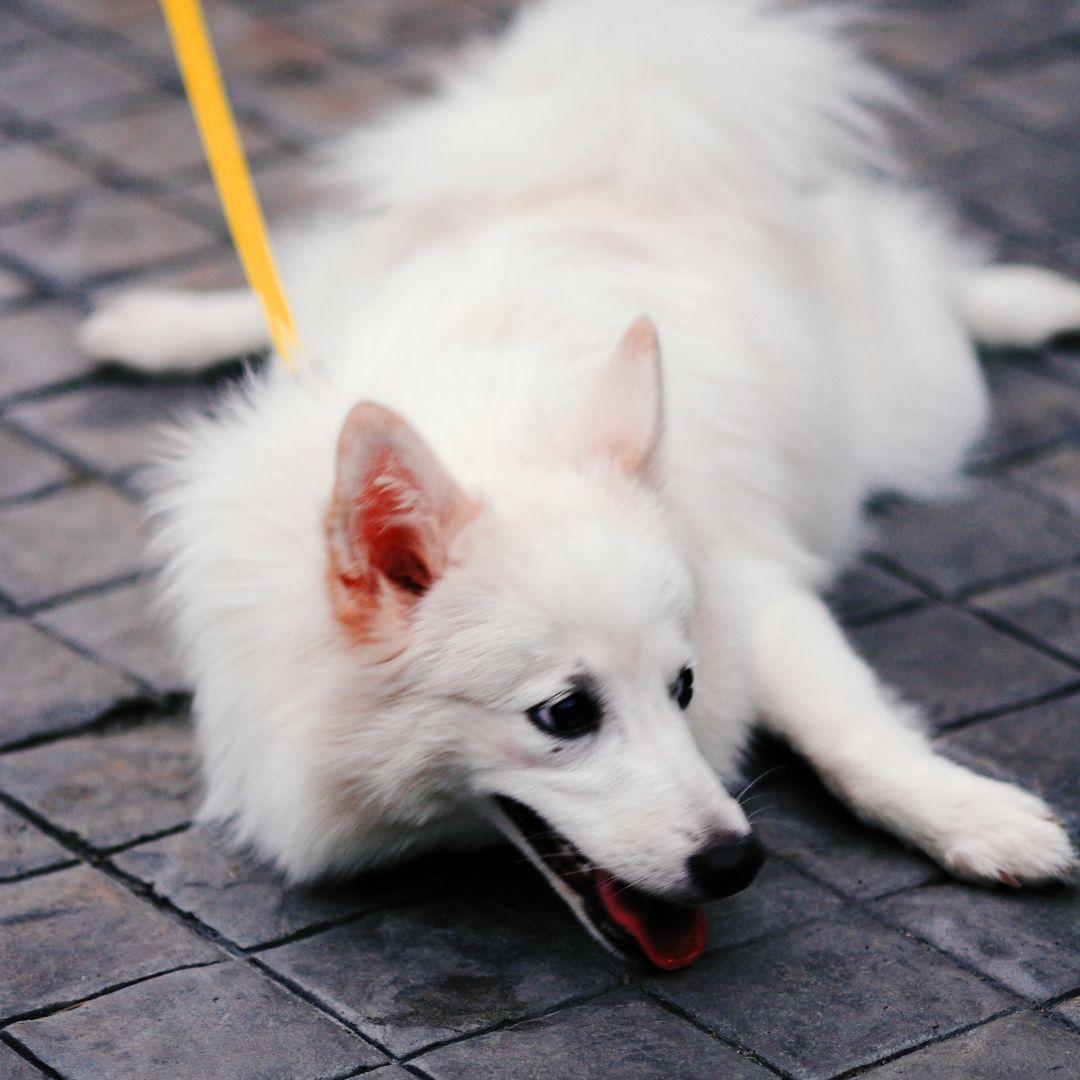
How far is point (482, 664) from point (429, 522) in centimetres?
22

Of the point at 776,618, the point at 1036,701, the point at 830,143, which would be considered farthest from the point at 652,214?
the point at 1036,701

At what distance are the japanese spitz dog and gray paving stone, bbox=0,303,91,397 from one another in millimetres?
135

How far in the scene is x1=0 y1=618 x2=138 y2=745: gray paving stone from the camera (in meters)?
3.13

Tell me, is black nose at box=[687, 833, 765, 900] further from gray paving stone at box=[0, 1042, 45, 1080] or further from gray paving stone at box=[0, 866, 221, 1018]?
gray paving stone at box=[0, 1042, 45, 1080]

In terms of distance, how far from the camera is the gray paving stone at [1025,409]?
4.14 metres

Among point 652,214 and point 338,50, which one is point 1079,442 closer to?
point 652,214

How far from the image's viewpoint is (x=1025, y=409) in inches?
168

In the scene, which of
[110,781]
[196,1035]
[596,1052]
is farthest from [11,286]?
[596,1052]

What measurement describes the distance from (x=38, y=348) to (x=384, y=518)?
2.34m

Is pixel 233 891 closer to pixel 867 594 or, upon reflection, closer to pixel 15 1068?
pixel 15 1068

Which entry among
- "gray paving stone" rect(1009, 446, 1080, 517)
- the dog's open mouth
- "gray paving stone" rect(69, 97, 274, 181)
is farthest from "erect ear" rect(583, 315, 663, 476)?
"gray paving stone" rect(69, 97, 274, 181)

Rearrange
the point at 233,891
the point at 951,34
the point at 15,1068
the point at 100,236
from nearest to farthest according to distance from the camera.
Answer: the point at 15,1068 < the point at 233,891 < the point at 100,236 < the point at 951,34

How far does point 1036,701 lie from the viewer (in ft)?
10.5

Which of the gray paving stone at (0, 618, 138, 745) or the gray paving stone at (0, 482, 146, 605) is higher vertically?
the gray paving stone at (0, 482, 146, 605)
